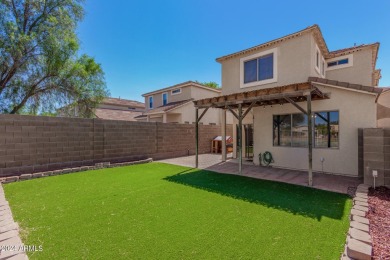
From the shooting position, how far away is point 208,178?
25.1 feet

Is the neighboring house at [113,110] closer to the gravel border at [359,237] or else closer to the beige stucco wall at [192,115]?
the beige stucco wall at [192,115]

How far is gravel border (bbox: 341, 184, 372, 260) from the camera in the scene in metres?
2.78

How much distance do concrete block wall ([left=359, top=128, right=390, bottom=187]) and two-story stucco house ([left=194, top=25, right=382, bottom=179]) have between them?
156cm

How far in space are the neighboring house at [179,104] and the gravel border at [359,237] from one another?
15.4 metres

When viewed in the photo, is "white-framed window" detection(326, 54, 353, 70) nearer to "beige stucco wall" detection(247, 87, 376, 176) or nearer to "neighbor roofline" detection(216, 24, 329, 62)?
"neighbor roofline" detection(216, 24, 329, 62)

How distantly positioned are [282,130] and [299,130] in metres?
0.77

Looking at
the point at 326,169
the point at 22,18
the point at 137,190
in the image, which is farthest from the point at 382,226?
the point at 22,18

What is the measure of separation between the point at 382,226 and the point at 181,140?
458 inches

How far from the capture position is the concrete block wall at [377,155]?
5.78 metres

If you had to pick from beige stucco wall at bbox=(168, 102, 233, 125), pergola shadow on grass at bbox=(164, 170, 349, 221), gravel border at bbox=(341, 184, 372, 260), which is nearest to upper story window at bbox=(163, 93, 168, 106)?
beige stucco wall at bbox=(168, 102, 233, 125)

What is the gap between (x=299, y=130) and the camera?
884cm

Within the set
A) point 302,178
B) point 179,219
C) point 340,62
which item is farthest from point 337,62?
point 179,219

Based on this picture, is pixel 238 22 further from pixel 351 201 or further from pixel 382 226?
pixel 382 226

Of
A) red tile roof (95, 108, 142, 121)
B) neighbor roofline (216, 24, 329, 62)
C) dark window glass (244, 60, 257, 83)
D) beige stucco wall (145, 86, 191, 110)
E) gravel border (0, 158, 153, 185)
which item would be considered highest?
neighbor roofline (216, 24, 329, 62)
